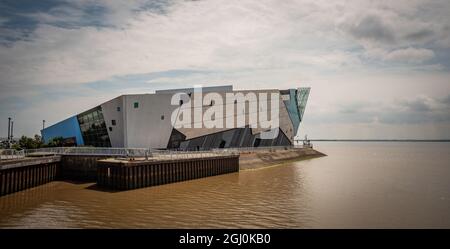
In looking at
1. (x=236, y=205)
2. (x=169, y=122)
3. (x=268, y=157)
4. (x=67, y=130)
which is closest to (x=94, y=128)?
(x=67, y=130)

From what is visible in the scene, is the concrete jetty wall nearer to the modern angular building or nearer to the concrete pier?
the concrete pier

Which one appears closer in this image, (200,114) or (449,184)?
(449,184)

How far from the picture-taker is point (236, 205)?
23922 millimetres

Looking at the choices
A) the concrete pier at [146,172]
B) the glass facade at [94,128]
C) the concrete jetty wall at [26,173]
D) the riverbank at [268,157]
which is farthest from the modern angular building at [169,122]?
the concrete jetty wall at [26,173]

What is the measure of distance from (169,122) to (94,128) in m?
13.5

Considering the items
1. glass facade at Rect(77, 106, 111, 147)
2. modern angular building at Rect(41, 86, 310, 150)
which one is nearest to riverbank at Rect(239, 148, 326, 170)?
modern angular building at Rect(41, 86, 310, 150)

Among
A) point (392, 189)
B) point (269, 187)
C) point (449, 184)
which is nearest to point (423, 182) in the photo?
point (449, 184)

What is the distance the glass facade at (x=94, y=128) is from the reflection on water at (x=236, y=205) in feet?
62.0

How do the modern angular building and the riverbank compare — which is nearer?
the riverbank

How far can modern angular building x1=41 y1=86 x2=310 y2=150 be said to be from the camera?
51.3m

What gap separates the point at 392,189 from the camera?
3141 centimetres
